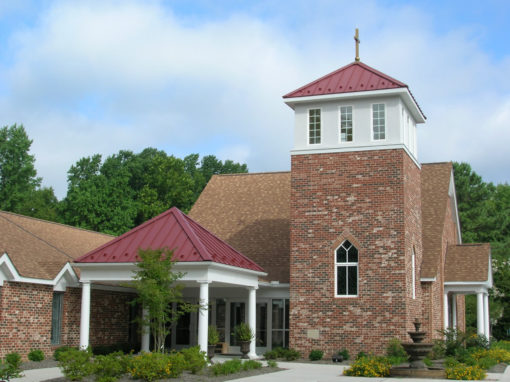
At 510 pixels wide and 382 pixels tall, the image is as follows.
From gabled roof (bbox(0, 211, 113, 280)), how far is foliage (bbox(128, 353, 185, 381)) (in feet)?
24.8

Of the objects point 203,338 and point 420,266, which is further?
point 420,266

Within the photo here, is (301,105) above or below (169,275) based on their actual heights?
above

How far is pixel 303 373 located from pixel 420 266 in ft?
32.4

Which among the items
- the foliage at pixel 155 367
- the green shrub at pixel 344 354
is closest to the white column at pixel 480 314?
the green shrub at pixel 344 354

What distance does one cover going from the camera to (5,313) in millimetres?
23094

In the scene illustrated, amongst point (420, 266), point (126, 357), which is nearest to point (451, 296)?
point (420, 266)

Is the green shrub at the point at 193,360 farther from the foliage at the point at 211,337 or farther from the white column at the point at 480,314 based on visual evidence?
the white column at the point at 480,314

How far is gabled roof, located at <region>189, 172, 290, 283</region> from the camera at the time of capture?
103ft

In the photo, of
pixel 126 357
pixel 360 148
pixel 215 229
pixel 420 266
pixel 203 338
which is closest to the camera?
pixel 126 357

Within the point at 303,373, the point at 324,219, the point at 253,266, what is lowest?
the point at 303,373

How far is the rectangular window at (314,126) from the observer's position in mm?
27922

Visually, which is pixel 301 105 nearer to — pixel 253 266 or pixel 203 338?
pixel 253 266

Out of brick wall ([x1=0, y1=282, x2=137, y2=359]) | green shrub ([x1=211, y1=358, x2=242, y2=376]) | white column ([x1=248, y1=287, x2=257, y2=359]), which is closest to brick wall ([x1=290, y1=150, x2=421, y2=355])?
white column ([x1=248, y1=287, x2=257, y2=359])

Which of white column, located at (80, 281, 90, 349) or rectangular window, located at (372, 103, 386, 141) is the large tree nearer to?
white column, located at (80, 281, 90, 349)
